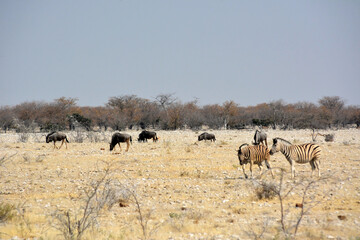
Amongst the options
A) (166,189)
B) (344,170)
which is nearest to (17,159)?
(166,189)

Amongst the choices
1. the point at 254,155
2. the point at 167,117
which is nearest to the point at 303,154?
the point at 254,155

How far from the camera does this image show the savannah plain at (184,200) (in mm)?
6914

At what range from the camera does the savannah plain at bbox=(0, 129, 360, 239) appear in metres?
6.91

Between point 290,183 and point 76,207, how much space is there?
574 cm

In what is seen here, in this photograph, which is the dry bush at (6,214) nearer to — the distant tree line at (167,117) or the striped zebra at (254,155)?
the striped zebra at (254,155)

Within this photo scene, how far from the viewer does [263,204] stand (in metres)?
8.95

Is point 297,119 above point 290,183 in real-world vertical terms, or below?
above

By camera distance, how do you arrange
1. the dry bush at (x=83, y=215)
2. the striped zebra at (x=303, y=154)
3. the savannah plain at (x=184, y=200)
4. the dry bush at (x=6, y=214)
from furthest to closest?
the striped zebra at (x=303, y=154) → the dry bush at (x=6, y=214) → the savannah plain at (x=184, y=200) → the dry bush at (x=83, y=215)

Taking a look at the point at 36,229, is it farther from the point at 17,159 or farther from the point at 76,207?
the point at 17,159

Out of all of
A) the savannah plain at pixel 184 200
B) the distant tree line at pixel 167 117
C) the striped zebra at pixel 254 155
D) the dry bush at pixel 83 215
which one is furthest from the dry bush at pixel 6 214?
the distant tree line at pixel 167 117

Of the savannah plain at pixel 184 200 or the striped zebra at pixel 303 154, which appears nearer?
the savannah plain at pixel 184 200

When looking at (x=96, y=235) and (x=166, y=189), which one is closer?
(x=96, y=235)

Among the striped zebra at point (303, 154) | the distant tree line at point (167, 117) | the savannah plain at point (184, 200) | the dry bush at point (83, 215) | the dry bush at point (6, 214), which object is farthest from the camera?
the distant tree line at point (167, 117)

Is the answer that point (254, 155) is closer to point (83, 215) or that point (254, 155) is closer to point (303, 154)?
point (303, 154)
